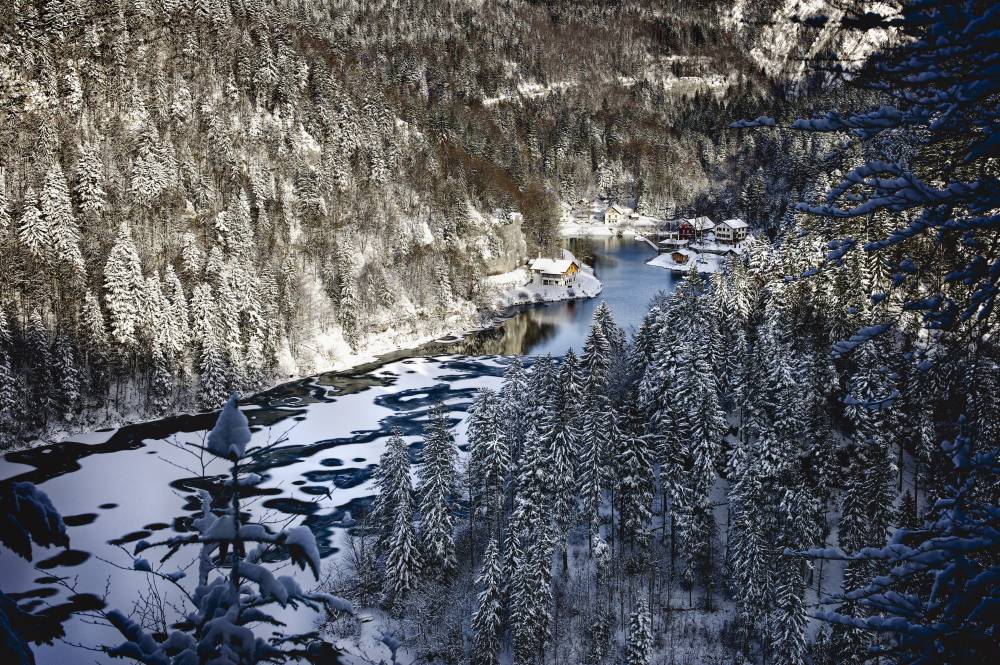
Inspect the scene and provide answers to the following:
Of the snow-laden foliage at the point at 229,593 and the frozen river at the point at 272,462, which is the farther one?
the frozen river at the point at 272,462

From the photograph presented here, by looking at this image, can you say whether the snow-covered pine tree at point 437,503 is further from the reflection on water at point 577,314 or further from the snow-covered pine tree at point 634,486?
the reflection on water at point 577,314

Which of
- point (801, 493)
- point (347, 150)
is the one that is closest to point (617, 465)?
point (801, 493)

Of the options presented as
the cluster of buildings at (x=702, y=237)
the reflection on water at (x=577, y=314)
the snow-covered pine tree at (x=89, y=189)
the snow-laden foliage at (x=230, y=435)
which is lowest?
the reflection on water at (x=577, y=314)

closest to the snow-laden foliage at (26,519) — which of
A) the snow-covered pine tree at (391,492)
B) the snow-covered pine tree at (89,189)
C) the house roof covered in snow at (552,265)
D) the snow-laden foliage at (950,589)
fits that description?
the snow-laden foliage at (950,589)

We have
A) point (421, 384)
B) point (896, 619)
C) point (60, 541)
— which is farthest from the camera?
point (421, 384)

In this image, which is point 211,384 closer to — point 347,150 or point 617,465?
point 617,465

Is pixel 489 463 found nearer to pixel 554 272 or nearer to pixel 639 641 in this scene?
pixel 639 641

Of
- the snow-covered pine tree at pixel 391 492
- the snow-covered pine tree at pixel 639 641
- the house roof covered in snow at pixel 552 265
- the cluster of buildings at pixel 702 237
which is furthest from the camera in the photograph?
the cluster of buildings at pixel 702 237
